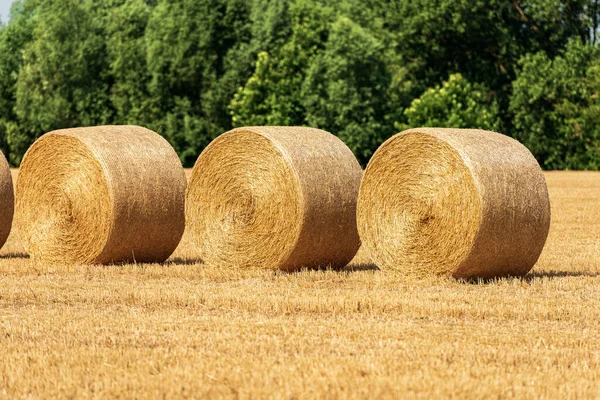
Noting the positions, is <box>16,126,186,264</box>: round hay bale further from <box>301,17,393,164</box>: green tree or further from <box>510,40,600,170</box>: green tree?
<box>510,40,600,170</box>: green tree

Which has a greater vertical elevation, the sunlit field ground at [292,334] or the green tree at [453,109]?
the sunlit field ground at [292,334]

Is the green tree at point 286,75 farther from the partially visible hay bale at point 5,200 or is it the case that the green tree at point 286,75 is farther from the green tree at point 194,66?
the partially visible hay bale at point 5,200

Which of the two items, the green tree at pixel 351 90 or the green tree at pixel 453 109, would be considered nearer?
the green tree at pixel 351 90

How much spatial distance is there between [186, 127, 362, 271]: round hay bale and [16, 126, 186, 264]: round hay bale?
1.37 ft

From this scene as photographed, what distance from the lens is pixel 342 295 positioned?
11.9 metres

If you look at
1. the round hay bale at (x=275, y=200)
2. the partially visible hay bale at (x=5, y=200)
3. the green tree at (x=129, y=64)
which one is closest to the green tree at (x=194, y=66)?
the green tree at (x=129, y=64)

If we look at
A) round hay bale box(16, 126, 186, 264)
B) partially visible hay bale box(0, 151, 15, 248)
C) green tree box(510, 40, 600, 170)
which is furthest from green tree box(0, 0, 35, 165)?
round hay bale box(16, 126, 186, 264)

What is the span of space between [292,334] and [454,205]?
414cm

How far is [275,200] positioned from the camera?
47.6ft

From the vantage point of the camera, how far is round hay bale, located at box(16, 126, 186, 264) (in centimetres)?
1523

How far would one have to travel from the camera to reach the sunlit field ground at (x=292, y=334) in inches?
306

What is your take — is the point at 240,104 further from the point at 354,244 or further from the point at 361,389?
the point at 361,389

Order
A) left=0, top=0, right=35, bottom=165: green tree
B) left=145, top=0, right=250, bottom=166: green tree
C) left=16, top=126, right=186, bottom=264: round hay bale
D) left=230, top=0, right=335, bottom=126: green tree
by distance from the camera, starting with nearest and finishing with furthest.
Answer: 1. left=16, top=126, right=186, bottom=264: round hay bale
2. left=230, top=0, right=335, bottom=126: green tree
3. left=145, top=0, right=250, bottom=166: green tree
4. left=0, top=0, right=35, bottom=165: green tree

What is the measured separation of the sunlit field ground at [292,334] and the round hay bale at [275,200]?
46 cm
